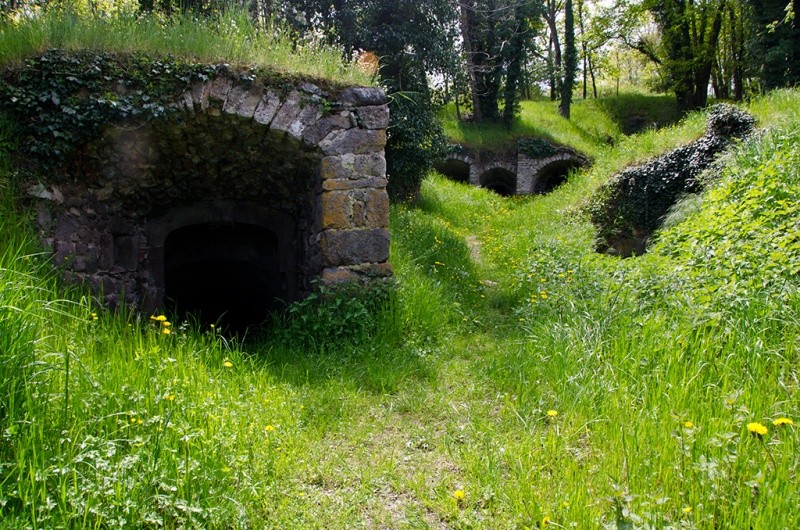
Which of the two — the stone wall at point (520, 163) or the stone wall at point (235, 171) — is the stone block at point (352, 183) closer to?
the stone wall at point (235, 171)

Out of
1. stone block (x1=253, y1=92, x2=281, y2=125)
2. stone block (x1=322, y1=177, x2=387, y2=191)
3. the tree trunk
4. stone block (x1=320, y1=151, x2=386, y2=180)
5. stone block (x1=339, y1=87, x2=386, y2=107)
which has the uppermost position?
the tree trunk

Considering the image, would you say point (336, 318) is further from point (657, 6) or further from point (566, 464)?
point (657, 6)

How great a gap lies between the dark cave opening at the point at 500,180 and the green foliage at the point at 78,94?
13.6 meters

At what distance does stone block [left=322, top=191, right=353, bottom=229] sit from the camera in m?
4.92

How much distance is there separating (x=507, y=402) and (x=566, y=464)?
2.64ft

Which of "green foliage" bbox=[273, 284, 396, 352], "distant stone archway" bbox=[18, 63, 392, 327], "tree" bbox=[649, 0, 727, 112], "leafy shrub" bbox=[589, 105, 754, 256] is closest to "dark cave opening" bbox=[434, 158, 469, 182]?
"leafy shrub" bbox=[589, 105, 754, 256]

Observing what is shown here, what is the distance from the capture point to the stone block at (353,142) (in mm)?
4926

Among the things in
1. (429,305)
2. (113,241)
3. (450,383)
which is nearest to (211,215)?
(113,241)

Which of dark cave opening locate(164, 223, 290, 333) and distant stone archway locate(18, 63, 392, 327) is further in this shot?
dark cave opening locate(164, 223, 290, 333)

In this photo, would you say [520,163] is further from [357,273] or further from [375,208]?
[357,273]

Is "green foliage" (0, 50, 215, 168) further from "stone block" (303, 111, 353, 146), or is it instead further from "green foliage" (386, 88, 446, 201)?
"green foliage" (386, 88, 446, 201)

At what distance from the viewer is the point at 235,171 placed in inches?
221

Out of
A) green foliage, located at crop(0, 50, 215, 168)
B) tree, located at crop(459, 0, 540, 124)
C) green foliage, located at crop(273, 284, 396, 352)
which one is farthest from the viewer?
tree, located at crop(459, 0, 540, 124)

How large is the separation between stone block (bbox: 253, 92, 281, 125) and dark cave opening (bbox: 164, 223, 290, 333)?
7.32 feet
